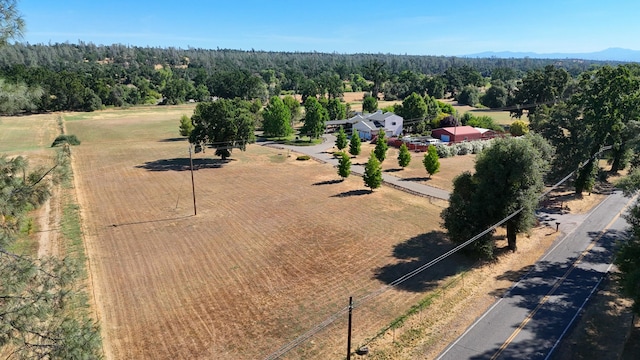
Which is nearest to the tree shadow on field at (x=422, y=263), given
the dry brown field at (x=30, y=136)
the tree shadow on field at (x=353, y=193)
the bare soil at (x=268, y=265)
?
the bare soil at (x=268, y=265)

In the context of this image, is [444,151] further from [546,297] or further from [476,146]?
[546,297]

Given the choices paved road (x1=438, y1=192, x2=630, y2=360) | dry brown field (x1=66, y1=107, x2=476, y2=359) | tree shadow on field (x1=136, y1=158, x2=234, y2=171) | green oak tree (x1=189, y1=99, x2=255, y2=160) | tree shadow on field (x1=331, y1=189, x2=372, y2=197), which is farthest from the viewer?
green oak tree (x1=189, y1=99, x2=255, y2=160)

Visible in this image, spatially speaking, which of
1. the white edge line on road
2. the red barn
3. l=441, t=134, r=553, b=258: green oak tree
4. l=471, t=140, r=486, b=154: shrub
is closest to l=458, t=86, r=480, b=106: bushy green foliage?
the red barn

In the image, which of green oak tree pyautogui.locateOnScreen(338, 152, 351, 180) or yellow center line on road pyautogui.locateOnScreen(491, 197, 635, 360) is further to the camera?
green oak tree pyautogui.locateOnScreen(338, 152, 351, 180)

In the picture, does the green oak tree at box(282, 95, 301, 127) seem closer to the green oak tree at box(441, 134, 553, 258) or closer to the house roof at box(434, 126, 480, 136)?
the house roof at box(434, 126, 480, 136)

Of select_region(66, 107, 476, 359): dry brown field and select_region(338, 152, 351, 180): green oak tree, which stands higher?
select_region(338, 152, 351, 180): green oak tree

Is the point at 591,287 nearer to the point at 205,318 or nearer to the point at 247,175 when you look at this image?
the point at 205,318

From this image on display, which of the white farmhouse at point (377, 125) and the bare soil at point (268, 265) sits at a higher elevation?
the white farmhouse at point (377, 125)

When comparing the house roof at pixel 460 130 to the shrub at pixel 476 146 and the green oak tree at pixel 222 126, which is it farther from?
the green oak tree at pixel 222 126
